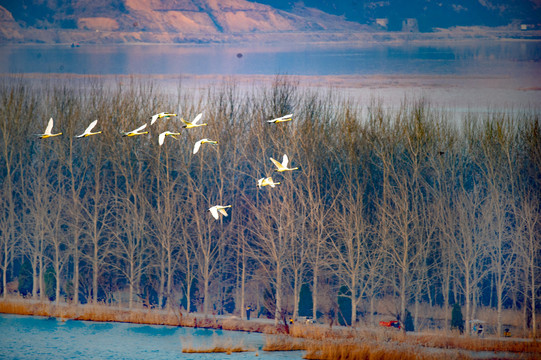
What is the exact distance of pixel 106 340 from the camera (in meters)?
25.5

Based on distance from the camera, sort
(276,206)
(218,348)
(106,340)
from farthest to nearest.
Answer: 1. (276,206)
2. (106,340)
3. (218,348)

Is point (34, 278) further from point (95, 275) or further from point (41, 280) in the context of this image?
point (95, 275)

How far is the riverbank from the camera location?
909 inches

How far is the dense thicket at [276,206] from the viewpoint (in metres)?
26.7

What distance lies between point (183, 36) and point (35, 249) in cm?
2512

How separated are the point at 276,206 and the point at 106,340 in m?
7.88

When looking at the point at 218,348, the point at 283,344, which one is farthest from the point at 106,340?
the point at 283,344

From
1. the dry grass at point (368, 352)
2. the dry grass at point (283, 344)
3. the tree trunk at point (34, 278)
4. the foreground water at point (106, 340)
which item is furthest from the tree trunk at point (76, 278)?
the dry grass at point (368, 352)

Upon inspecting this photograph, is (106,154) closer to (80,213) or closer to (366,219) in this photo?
(80,213)

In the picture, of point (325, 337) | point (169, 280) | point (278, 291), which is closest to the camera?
point (325, 337)

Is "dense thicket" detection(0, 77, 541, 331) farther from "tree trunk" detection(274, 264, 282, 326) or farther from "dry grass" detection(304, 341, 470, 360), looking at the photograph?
"dry grass" detection(304, 341, 470, 360)

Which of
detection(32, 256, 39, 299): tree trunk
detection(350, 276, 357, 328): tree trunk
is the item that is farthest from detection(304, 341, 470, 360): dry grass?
detection(32, 256, 39, 299): tree trunk

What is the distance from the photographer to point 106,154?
29.6 m

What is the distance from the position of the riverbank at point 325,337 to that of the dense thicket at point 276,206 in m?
Result: 0.80
